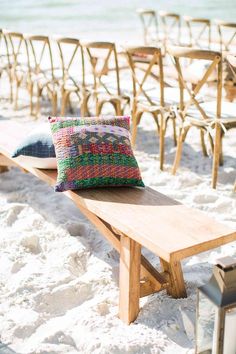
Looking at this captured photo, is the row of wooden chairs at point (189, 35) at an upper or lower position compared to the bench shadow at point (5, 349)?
upper

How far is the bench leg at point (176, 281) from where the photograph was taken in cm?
206

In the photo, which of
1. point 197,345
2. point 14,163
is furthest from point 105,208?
point 14,163

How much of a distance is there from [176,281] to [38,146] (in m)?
0.93

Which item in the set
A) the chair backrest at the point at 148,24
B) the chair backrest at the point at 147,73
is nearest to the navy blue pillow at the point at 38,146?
the chair backrest at the point at 147,73

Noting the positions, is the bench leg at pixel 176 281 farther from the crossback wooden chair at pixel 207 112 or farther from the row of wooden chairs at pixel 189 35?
the row of wooden chairs at pixel 189 35

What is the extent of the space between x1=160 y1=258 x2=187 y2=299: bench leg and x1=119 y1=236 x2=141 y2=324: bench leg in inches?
7.4

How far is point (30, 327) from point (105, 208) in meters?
0.52

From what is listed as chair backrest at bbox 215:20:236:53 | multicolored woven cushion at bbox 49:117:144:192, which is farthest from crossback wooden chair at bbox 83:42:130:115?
multicolored woven cushion at bbox 49:117:144:192

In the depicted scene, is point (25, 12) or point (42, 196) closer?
point (42, 196)

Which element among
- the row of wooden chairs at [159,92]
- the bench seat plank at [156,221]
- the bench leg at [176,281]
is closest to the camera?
the bench seat plank at [156,221]

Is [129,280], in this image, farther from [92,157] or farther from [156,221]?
[92,157]

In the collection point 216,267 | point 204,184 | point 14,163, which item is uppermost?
point 216,267

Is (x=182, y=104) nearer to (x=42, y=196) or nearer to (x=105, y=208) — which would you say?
(x=42, y=196)

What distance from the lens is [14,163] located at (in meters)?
2.89
